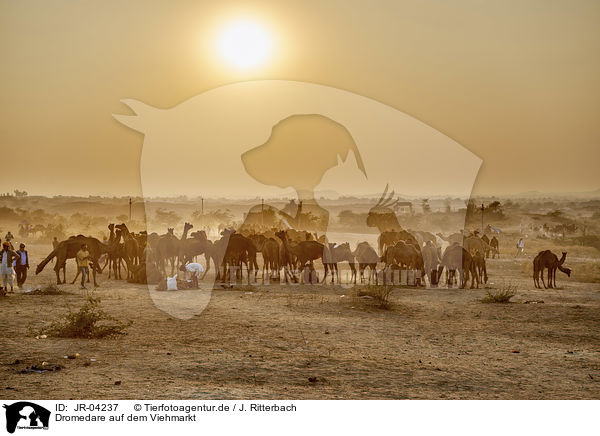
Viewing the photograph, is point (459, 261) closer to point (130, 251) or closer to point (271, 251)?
point (271, 251)

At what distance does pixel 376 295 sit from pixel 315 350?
4854 millimetres

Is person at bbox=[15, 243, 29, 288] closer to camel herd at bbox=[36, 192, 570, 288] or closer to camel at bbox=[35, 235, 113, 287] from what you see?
camel at bbox=[35, 235, 113, 287]

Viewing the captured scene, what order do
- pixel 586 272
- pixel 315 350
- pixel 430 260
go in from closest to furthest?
pixel 315 350
pixel 430 260
pixel 586 272

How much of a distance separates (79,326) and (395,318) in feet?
20.6

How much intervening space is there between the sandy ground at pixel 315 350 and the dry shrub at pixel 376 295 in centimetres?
17

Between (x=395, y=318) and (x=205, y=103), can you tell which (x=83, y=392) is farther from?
(x=205, y=103)

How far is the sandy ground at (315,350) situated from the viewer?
29.1 ft

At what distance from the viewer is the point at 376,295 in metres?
15.6

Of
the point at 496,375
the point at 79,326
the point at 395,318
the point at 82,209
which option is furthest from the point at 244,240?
the point at 82,209

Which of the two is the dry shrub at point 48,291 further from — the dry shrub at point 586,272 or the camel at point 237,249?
the dry shrub at point 586,272

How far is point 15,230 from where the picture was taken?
4388 cm

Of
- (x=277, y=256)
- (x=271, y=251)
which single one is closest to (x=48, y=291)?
(x=271, y=251)
